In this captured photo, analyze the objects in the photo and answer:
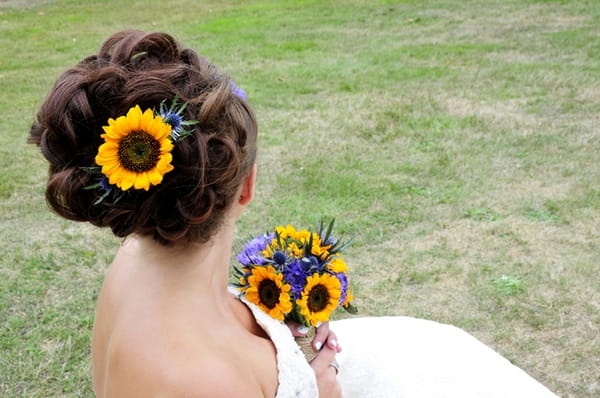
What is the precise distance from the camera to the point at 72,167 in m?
1.41

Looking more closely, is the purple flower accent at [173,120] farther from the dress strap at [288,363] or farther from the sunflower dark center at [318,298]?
the sunflower dark center at [318,298]

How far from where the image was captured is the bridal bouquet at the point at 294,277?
74.5 inches

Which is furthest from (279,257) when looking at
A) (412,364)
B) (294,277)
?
(412,364)

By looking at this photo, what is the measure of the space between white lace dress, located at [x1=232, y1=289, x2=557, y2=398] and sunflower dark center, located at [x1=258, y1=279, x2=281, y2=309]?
0.25 ft

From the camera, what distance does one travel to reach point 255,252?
2012mm

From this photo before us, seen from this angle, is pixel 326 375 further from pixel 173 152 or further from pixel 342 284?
pixel 173 152

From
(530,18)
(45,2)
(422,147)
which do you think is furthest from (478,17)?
(45,2)

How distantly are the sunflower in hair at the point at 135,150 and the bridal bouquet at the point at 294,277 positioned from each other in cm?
66

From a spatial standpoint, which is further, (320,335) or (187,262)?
(320,335)

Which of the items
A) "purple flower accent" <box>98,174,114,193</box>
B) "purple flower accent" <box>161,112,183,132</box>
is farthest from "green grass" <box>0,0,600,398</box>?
"purple flower accent" <box>161,112,183,132</box>

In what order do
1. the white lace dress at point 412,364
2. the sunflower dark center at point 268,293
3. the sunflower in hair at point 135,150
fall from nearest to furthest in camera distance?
the sunflower in hair at point 135,150 → the white lace dress at point 412,364 → the sunflower dark center at point 268,293

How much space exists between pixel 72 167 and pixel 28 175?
4.71 m

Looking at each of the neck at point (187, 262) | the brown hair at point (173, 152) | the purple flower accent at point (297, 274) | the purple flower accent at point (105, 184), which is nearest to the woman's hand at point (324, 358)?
the purple flower accent at point (297, 274)

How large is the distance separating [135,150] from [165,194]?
0.34 ft
